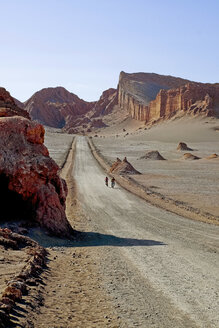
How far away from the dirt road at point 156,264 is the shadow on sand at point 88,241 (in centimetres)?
4

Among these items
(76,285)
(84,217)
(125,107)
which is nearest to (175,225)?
(84,217)

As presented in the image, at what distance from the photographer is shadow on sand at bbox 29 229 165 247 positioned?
14055mm

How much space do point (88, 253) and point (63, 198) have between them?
13.1 feet

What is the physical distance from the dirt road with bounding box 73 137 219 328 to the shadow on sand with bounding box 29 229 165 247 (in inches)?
1.7

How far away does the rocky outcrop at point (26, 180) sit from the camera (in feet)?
48.8

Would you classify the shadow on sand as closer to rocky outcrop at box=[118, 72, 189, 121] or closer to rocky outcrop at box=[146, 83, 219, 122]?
rocky outcrop at box=[146, 83, 219, 122]

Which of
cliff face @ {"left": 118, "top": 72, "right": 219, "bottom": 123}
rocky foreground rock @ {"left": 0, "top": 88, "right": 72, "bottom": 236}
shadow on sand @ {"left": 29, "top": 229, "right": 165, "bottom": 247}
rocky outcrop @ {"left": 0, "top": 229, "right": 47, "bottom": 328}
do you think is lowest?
shadow on sand @ {"left": 29, "top": 229, "right": 165, "bottom": 247}

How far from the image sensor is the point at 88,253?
13.4m

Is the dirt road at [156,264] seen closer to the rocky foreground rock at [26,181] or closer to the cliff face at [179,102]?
the rocky foreground rock at [26,181]

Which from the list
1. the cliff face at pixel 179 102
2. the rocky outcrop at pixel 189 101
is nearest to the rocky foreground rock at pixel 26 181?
the rocky outcrop at pixel 189 101

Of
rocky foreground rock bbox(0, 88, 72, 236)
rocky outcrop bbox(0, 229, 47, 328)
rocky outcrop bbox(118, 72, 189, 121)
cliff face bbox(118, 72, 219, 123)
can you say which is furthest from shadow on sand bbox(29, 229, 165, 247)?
rocky outcrop bbox(118, 72, 189, 121)

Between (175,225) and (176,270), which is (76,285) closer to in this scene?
(176,270)

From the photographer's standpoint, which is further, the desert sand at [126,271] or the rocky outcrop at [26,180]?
the rocky outcrop at [26,180]

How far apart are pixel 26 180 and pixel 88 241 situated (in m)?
3.71
